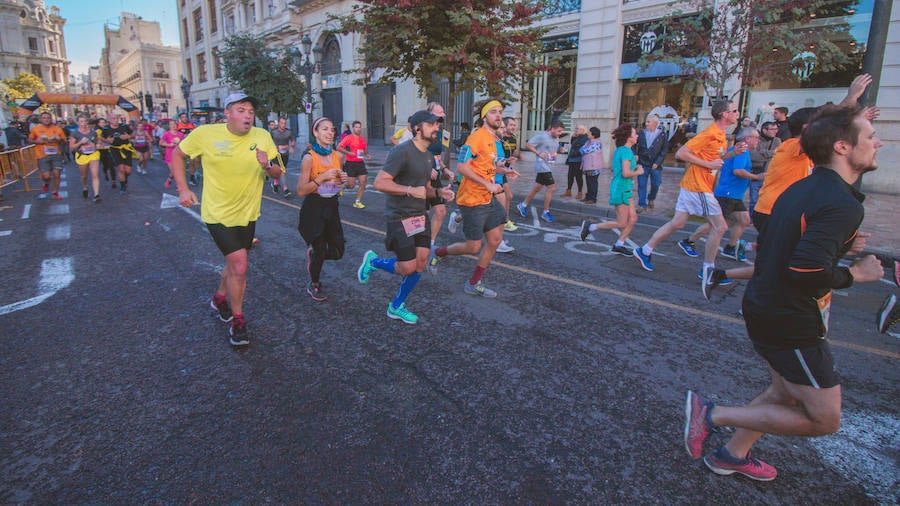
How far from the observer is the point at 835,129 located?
209cm

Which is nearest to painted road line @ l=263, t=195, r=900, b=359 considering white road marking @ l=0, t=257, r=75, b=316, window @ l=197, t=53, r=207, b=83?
white road marking @ l=0, t=257, r=75, b=316

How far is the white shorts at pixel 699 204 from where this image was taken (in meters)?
5.86

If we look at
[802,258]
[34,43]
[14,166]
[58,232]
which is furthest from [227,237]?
[34,43]

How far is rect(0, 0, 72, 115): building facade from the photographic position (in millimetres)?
82250

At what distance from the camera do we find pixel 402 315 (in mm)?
4367

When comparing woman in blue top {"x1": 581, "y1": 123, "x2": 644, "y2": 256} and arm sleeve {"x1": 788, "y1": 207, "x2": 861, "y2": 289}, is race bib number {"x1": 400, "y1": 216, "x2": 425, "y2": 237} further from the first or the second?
woman in blue top {"x1": 581, "y1": 123, "x2": 644, "y2": 256}

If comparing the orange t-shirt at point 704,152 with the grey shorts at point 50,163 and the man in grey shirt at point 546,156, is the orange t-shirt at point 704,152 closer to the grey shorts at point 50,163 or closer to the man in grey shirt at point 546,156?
the man in grey shirt at point 546,156

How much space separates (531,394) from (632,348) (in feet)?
3.83

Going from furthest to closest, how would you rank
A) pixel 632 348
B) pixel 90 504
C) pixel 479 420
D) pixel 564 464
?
1. pixel 632 348
2. pixel 479 420
3. pixel 564 464
4. pixel 90 504

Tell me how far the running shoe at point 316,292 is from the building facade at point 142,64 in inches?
2854

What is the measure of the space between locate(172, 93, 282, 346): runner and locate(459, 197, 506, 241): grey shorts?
1951 millimetres

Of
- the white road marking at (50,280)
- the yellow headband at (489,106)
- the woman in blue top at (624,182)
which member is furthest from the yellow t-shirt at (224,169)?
the woman in blue top at (624,182)

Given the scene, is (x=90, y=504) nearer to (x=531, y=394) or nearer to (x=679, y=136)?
(x=531, y=394)

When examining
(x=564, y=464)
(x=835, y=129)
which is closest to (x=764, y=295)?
(x=835, y=129)
